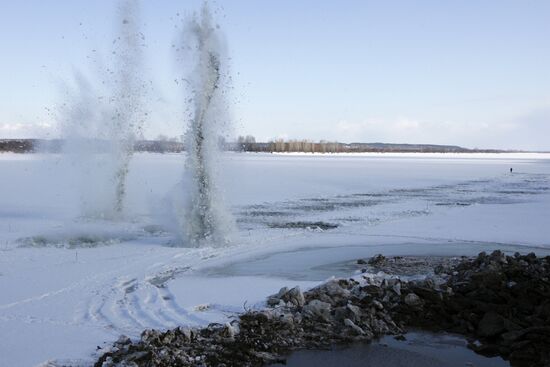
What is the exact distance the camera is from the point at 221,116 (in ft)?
50.6

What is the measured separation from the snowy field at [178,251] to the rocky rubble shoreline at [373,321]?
561 mm

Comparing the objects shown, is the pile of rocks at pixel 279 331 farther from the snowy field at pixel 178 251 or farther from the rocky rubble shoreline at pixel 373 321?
the snowy field at pixel 178 251

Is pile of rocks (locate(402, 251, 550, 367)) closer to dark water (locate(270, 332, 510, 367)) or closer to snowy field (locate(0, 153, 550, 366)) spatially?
dark water (locate(270, 332, 510, 367))

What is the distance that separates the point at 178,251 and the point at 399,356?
7.56 m

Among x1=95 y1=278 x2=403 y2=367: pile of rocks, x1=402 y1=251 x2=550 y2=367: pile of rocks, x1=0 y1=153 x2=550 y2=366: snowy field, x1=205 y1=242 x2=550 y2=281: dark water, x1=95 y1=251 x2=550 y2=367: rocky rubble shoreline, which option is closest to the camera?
x1=95 y1=278 x2=403 y2=367: pile of rocks

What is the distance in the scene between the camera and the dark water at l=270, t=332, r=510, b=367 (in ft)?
22.6

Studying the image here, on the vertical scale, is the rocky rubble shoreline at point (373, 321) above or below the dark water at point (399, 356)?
above

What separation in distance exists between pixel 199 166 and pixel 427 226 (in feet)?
26.2

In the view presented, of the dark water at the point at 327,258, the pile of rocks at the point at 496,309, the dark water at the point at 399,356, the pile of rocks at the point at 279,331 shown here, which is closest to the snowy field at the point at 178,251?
the dark water at the point at 327,258

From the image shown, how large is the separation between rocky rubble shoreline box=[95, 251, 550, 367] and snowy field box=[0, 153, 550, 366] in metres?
0.56

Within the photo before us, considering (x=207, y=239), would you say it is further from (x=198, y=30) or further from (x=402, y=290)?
(x=402, y=290)

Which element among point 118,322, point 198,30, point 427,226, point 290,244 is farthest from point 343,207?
point 118,322

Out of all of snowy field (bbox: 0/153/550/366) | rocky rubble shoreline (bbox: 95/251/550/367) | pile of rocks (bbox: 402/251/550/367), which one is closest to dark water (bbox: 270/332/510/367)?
rocky rubble shoreline (bbox: 95/251/550/367)

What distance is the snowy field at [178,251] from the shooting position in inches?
307
